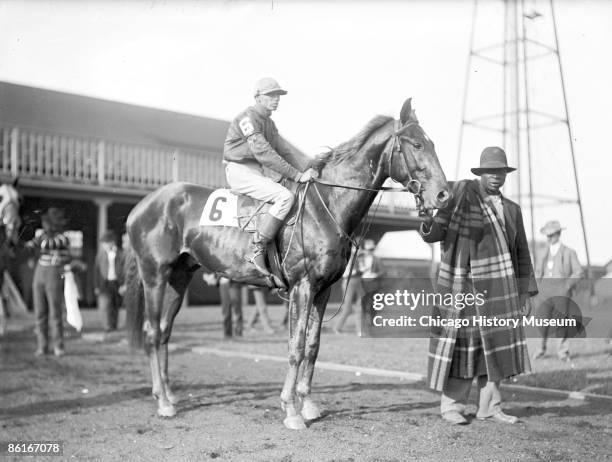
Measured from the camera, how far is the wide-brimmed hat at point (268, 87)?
5.36m

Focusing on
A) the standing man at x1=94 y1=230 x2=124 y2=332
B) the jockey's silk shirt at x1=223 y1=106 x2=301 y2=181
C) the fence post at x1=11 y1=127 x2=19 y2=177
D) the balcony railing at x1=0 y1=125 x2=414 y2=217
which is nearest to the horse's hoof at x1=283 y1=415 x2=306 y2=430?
the jockey's silk shirt at x1=223 y1=106 x2=301 y2=181

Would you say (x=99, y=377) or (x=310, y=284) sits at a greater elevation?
(x=310, y=284)

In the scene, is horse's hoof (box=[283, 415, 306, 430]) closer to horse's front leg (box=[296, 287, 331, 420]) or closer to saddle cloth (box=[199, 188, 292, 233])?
horse's front leg (box=[296, 287, 331, 420])

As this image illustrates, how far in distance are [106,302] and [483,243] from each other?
10038mm

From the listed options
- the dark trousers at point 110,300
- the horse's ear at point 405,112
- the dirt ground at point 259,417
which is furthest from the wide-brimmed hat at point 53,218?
the horse's ear at point 405,112

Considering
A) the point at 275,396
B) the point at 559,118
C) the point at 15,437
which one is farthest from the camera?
the point at 559,118

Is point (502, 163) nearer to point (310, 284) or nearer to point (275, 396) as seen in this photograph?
point (310, 284)

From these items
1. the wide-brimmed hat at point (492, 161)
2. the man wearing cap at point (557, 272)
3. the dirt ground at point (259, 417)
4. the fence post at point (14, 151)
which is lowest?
the dirt ground at point (259, 417)

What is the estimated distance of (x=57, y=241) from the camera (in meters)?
10.2

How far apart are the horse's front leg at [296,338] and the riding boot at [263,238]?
45 centimetres

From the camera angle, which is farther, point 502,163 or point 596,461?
point 502,163

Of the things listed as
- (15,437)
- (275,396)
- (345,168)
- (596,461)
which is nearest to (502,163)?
(345,168)

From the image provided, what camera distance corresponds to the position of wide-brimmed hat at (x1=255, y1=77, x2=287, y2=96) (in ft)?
17.6

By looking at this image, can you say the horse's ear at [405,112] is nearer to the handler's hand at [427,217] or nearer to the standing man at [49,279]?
the handler's hand at [427,217]
